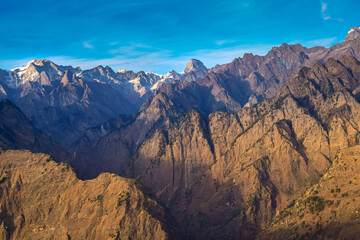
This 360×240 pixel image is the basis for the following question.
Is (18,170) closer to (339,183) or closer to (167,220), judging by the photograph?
(167,220)

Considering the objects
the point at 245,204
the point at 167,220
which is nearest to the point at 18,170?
the point at 167,220

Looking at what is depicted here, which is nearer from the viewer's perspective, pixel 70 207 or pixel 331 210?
pixel 331 210

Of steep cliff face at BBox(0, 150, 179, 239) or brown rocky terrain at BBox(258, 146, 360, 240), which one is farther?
steep cliff face at BBox(0, 150, 179, 239)

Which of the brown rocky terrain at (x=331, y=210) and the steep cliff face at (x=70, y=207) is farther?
the steep cliff face at (x=70, y=207)

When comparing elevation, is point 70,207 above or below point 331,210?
above
